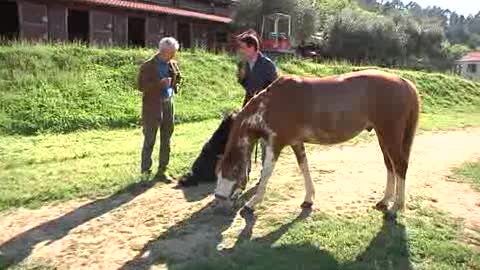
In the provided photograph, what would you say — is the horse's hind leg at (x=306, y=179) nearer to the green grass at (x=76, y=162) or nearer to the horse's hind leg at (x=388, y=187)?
the horse's hind leg at (x=388, y=187)

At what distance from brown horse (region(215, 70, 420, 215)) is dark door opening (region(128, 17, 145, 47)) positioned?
76.8ft

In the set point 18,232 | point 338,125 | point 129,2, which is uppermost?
point 129,2

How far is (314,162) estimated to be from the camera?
952cm

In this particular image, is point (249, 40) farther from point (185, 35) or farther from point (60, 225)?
point (185, 35)

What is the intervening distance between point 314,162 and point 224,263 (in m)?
4.48

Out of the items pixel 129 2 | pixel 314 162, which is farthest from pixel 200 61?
pixel 314 162

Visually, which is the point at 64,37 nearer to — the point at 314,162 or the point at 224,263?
the point at 314,162

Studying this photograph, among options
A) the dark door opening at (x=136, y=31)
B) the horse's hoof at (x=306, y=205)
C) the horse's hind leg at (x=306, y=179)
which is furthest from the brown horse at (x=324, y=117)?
the dark door opening at (x=136, y=31)

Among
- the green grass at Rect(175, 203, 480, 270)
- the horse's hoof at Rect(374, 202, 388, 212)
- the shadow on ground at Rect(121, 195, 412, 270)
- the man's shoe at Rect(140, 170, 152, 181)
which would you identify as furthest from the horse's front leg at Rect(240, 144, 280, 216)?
the man's shoe at Rect(140, 170, 152, 181)

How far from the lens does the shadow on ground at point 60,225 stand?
19.0ft

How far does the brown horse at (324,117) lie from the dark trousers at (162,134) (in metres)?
2.10

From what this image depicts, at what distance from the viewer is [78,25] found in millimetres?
27938

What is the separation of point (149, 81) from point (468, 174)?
4.83m

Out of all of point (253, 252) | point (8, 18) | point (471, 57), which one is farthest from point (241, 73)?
point (471, 57)
